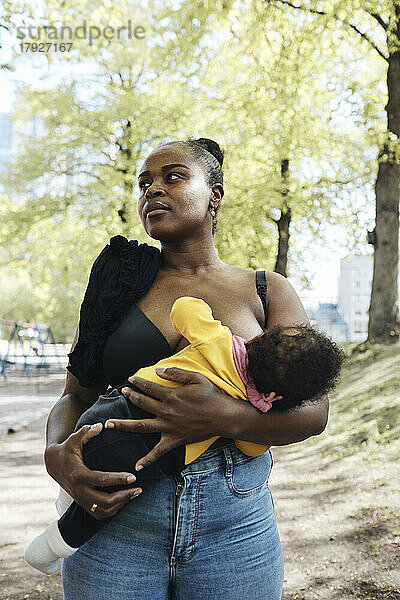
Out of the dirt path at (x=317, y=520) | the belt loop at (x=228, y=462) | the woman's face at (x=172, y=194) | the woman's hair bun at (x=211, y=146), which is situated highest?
the woman's hair bun at (x=211, y=146)

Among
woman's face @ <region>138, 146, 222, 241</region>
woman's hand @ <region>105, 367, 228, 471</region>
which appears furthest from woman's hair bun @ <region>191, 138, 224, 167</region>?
woman's hand @ <region>105, 367, 228, 471</region>

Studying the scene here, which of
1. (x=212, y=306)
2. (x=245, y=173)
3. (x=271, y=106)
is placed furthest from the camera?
(x=245, y=173)

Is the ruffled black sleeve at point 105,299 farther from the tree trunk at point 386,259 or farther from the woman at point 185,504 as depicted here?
the tree trunk at point 386,259

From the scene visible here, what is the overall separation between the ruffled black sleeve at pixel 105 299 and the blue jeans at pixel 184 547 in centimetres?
35

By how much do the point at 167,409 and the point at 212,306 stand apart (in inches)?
13.5

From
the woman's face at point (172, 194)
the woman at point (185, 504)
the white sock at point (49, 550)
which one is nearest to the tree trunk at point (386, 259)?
the woman's face at point (172, 194)

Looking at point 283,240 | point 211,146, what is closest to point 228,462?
A: point 211,146

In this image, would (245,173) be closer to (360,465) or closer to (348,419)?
(348,419)

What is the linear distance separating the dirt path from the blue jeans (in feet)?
8.20

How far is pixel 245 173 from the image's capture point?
13.6 m

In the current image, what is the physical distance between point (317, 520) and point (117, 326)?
3.97 meters

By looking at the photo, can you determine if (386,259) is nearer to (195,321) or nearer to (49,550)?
(195,321)

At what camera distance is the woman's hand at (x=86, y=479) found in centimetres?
132

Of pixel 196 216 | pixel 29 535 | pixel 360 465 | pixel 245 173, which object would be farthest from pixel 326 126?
pixel 196 216
